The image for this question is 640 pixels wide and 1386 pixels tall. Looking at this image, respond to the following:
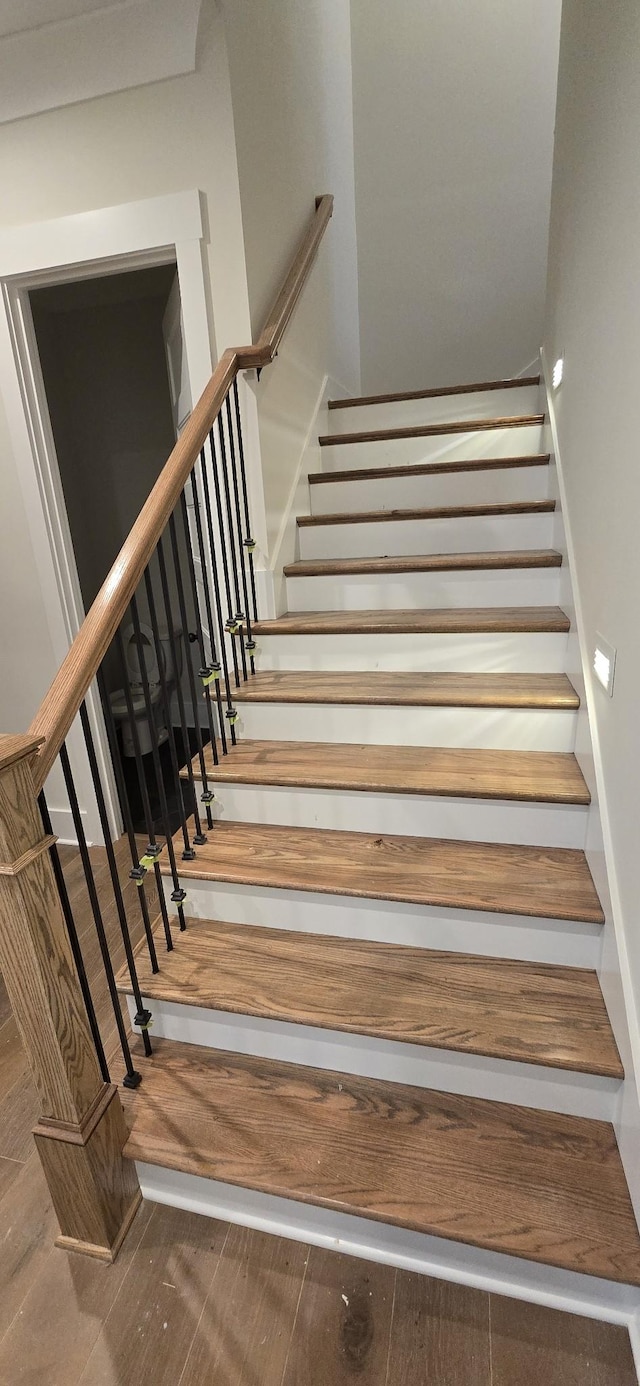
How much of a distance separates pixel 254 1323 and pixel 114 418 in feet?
13.3

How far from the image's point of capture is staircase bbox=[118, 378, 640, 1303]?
3.92ft

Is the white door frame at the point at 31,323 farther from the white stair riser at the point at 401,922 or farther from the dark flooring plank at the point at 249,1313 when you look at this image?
the dark flooring plank at the point at 249,1313

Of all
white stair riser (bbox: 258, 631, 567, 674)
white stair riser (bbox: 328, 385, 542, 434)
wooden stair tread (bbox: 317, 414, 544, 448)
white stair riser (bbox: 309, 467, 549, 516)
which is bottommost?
white stair riser (bbox: 258, 631, 567, 674)

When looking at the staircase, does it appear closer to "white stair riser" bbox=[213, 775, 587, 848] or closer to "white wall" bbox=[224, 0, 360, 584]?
"white stair riser" bbox=[213, 775, 587, 848]

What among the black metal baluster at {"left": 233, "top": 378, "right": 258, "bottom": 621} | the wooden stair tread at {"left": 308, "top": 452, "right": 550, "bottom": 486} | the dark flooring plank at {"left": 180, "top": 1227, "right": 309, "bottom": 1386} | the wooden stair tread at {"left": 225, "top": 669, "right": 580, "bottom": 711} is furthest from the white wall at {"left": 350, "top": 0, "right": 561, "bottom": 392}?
the dark flooring plank at {"left": 180, "top": 1227, "right": 309, "bottom": 1386}

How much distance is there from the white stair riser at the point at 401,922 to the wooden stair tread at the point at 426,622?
0.85 m

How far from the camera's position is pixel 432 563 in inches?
83.7

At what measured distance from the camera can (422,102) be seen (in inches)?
135

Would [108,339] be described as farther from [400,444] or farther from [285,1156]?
[285,1156]

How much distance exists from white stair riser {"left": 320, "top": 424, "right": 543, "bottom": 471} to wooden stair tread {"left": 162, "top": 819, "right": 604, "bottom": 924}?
163cm

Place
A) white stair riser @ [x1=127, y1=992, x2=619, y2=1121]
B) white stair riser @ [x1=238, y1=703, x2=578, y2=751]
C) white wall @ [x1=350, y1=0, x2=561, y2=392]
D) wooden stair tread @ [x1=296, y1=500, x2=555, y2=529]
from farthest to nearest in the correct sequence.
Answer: white wall @ [x1=350, y1=0, x2=561, y2=392] → wooden stair tread @ [x1=296, y1=500, x2=555, y2=529] → white stair riser @ [x1=238, y1=703, x2=578, y2=751] → white stair riser @ [x1=127, y1=992, x2=619, y2=1121]

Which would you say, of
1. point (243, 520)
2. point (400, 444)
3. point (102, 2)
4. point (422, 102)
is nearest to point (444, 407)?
point (400, 444)

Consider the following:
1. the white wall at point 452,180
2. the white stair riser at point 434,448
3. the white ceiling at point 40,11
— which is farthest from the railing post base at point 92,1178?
the white wall at point 452,180

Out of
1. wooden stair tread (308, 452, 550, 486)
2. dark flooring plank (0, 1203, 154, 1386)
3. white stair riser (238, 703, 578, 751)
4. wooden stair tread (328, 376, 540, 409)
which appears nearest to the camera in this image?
dark flooring plank (0, 1203, 154, 1386)
